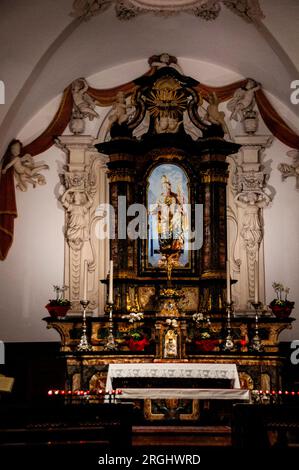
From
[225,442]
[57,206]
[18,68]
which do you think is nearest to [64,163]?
[57,206]

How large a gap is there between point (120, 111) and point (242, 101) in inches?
84.3

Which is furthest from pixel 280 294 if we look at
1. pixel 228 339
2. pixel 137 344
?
pixel 137 344

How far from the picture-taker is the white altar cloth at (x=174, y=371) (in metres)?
9.77

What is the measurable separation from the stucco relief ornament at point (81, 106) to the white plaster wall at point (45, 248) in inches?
6.3

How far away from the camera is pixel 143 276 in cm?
1201

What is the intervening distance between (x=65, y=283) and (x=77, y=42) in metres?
3.88

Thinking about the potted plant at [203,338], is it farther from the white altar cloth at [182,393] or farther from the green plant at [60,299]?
the white altar cloth at [182,393]

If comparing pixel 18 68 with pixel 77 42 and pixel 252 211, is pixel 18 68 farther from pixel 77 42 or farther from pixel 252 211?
pixel 252 211

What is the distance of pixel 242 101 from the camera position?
42.5 feet

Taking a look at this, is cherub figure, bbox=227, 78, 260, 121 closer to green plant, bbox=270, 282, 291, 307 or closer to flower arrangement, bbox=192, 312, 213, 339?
green plant, bbox=270, 282, 291, 307

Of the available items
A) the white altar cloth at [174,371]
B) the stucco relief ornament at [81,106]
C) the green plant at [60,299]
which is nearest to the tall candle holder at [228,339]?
the white altar cloth at [174,371]

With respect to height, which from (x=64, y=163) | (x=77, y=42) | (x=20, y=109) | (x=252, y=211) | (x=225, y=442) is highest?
(x=77, y=42)

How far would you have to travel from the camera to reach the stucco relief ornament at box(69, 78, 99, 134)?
508 inches

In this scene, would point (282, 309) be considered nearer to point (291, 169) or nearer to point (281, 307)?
point (281, 307)
